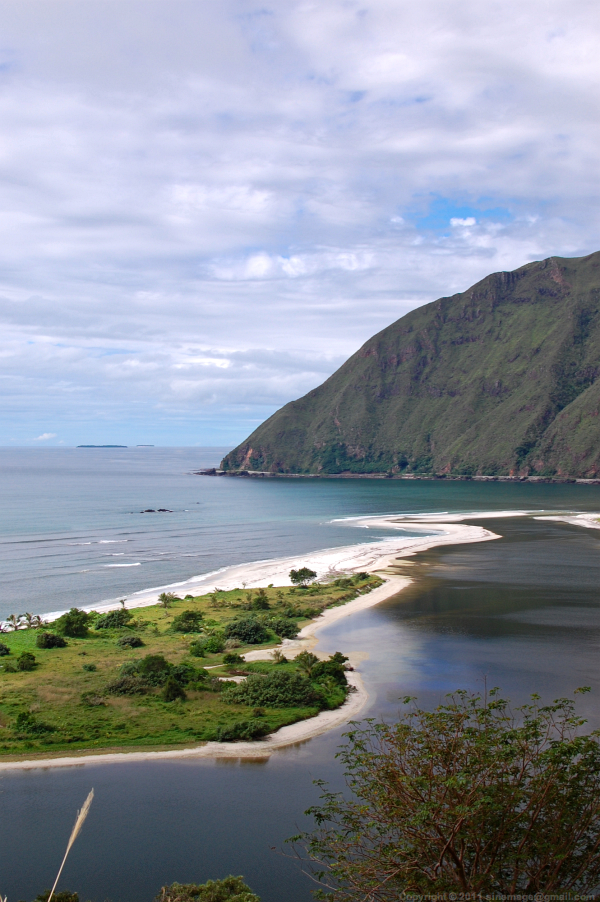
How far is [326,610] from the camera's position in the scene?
53031 millimetres

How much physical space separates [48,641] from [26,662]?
16.5ft

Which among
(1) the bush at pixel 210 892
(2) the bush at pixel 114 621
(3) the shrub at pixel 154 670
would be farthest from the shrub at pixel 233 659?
(1) the bush at pixel 210 892

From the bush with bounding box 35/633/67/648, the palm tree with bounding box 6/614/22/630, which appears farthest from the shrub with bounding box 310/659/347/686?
the palm tree with bounding box 6/614/22/630

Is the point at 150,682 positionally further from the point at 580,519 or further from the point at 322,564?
the point at 580,519

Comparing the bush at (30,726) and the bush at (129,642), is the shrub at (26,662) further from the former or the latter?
the bush at (30,726)

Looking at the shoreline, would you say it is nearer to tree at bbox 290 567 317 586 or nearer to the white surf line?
the white surf line

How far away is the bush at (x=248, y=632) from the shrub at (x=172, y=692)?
39.0 ft

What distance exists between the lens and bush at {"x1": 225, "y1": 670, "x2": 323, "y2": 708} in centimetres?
3050

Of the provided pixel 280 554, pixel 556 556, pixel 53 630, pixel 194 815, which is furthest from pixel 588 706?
pixel 280 554

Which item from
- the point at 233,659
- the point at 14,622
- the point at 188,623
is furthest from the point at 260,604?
the point at 14,622

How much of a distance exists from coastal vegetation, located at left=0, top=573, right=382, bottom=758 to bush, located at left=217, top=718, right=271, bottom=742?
0.04 m

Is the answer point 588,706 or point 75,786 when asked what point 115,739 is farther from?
point 588,706

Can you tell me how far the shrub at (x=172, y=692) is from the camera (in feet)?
101

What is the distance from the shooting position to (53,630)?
45094 millimetres
